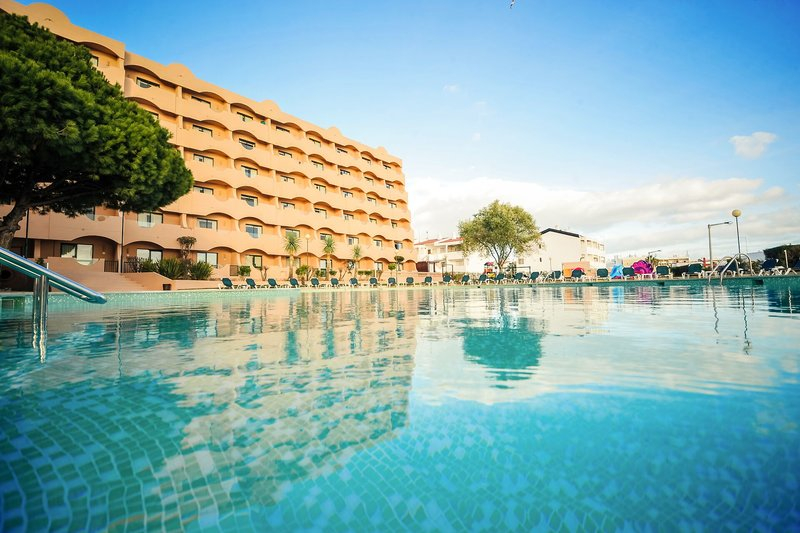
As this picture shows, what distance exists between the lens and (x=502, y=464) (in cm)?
153

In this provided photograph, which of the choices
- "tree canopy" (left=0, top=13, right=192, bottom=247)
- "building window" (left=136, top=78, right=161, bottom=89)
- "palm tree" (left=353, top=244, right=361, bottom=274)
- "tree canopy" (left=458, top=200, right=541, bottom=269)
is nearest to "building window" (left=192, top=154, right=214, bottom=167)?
"building window" (left=136, top=78, right=161, bottom=89)

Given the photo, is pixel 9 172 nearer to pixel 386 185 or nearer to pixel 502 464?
pixel 502 464

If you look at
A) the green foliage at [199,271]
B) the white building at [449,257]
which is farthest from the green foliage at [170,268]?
the white building at [449,257]

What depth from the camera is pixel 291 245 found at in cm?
3744

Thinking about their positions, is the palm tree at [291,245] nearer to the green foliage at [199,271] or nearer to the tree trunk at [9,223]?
the green foliage at [199,271]

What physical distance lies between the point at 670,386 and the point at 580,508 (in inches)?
64.1

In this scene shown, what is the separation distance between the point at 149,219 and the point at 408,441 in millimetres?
34947

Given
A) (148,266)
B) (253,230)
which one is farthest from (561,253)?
(148,266)

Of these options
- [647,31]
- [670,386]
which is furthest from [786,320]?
[647,31]

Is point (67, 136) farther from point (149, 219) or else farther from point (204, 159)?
point (204, 159)

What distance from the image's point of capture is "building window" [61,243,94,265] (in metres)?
26.9

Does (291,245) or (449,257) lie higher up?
(449,257)

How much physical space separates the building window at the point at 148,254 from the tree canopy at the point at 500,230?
2910 cm

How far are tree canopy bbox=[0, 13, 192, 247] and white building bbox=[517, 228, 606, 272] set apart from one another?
5388 centimetres
